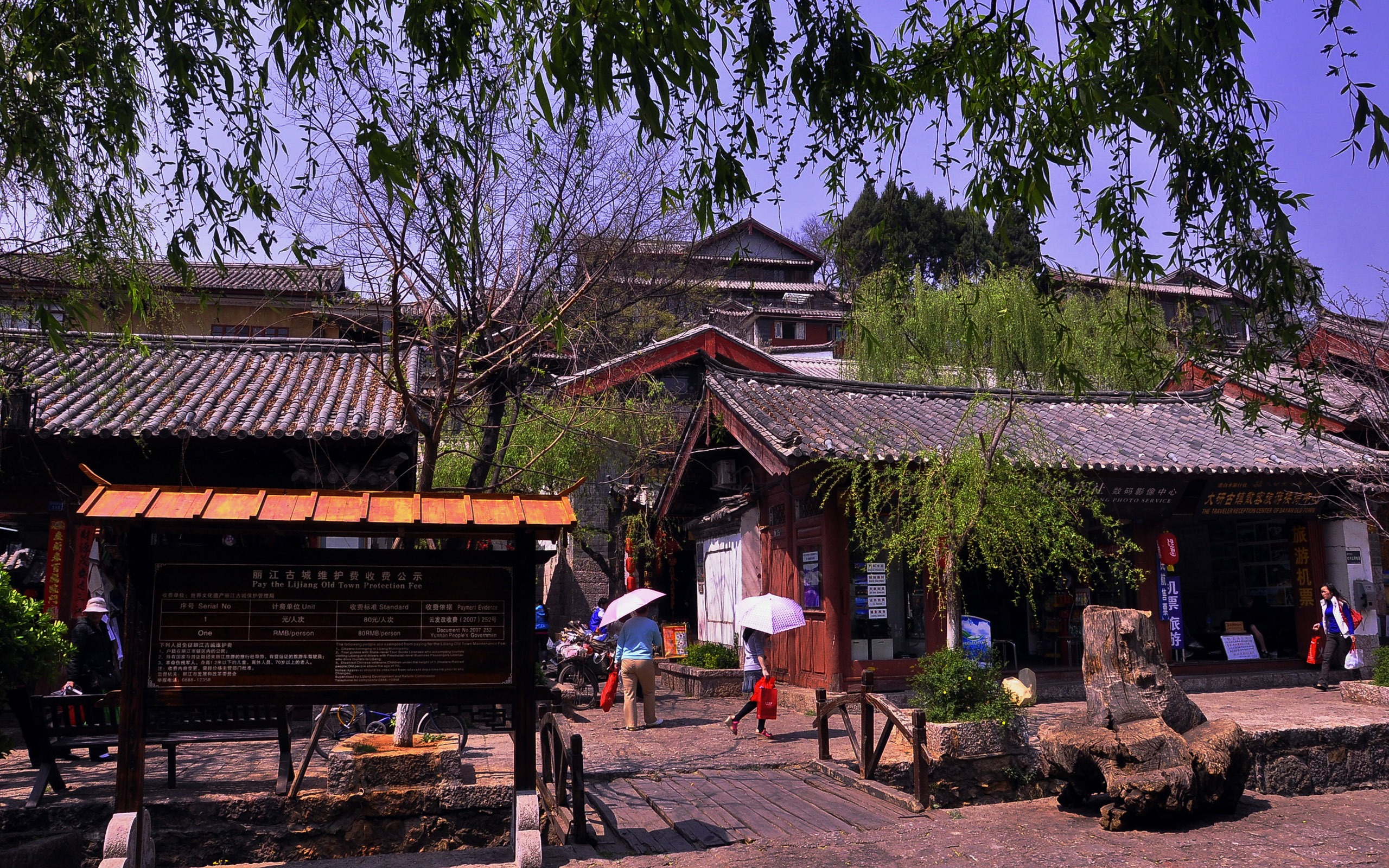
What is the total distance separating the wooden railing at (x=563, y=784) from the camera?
Result: 24.1ft

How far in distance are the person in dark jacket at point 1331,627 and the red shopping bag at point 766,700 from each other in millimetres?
9412

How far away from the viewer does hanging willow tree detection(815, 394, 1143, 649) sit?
436 inches

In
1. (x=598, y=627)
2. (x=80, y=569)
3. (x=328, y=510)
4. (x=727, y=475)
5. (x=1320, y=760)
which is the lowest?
(x=1320, y=760)

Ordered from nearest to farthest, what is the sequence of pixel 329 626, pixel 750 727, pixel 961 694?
pixel 329 626, pixel 961 694, pixel 750 727

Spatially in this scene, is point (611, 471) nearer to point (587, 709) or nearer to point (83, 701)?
point (587, 709)

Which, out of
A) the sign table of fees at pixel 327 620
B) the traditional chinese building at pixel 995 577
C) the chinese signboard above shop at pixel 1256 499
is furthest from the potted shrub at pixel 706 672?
the sign table of fees at pixel 327 620

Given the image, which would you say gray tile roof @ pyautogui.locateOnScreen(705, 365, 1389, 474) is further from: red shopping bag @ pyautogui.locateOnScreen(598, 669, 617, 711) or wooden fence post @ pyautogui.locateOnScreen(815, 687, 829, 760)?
red shopping bag @ pyautogui.locateOnScreen(598, 669, 617, 711)

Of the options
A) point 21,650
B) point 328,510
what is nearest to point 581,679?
point 21,650

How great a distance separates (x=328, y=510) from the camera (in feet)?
20.5

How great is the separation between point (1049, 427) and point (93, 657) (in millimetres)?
13624

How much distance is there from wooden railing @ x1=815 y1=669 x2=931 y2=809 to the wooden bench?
4.85 meters

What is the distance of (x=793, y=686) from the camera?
48.2ft

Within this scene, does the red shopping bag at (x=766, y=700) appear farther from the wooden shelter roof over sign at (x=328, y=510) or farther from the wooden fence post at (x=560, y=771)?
the wooden shelter roof over sign at (x=328, y=510)

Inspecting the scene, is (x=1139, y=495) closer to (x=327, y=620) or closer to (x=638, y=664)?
(x=638, y=664)
